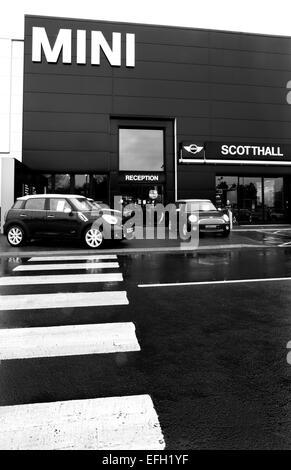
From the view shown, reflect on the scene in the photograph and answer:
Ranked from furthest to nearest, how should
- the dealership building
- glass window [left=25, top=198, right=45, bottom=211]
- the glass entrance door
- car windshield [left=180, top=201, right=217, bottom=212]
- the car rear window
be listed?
the glass entrance door < the dealership building < car windshield [left=180, top=201, right=217, bottom=212] < the car rear window < glass window [left=25, top=198, right=45, bottom=211]

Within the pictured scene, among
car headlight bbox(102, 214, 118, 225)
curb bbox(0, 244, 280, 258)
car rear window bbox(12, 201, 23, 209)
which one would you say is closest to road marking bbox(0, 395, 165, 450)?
curb bbox(0, 244, 280, 258)

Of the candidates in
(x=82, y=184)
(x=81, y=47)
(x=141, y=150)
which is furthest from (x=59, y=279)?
(x=81, y=47)

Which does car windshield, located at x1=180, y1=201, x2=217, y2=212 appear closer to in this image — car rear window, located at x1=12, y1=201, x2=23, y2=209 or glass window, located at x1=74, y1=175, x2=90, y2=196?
car rear window, located at x1=12, y1=201, x2=23, y2=209

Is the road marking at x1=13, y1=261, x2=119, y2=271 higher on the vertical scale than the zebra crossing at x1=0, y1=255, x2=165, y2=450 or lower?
higher

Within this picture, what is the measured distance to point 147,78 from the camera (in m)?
21.7

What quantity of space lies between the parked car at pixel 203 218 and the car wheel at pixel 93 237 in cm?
433

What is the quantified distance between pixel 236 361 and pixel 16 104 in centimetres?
2050

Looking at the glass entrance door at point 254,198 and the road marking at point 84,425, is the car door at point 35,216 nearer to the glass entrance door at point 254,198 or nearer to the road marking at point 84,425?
the road marking at point 84,425

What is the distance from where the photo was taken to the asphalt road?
8.59ft

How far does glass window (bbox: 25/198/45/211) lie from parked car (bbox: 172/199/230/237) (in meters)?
5.70

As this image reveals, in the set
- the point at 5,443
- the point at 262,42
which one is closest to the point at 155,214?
the point at 262,42

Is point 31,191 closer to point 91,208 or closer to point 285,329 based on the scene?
point 91,208

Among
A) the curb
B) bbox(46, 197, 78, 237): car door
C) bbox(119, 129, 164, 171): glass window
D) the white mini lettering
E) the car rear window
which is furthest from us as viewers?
bbox(119, 129, 164, 171): glass window

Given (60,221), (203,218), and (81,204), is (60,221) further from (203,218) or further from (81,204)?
(203,218)
